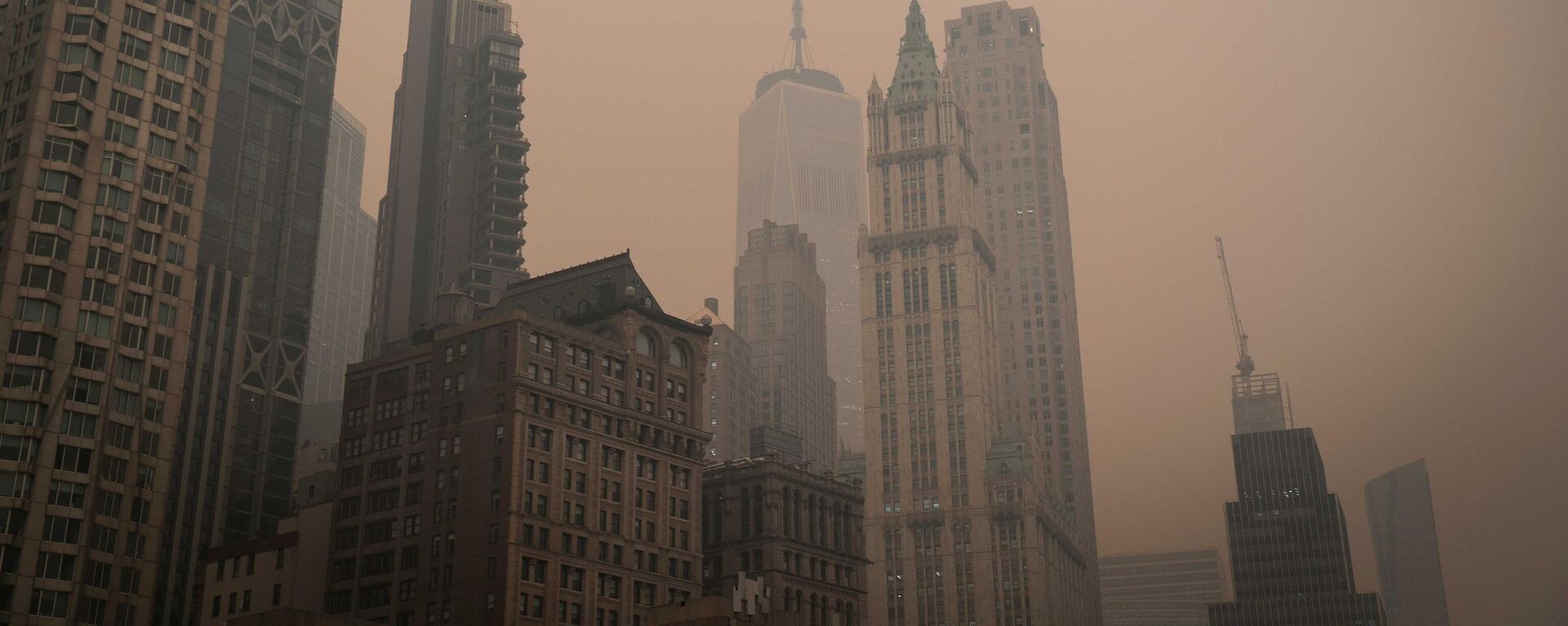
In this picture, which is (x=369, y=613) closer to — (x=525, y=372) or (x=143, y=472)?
(x=525, y=372)

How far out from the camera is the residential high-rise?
139m

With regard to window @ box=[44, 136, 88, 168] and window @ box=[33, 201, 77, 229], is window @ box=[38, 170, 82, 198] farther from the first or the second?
window @ box=[33, 201, 77, 229]

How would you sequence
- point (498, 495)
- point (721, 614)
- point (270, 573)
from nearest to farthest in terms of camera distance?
1. point (721, 614)
2. point (498, 495)
3. point (270, 573)

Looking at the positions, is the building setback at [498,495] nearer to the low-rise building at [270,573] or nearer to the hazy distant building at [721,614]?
the low-rise building at [270,573]

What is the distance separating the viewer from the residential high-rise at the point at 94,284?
456 feet

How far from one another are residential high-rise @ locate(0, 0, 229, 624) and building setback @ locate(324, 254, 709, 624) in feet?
130

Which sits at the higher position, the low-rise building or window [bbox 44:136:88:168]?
window [bbox 44:136:88:168]

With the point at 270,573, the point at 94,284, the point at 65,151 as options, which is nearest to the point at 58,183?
the point at 65,151

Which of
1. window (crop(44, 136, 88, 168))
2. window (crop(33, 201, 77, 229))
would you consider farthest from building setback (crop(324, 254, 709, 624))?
window (crop(33, 201, 77, 229))

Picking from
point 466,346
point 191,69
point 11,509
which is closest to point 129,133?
point 191,69

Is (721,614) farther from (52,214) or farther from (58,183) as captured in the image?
(58,183)

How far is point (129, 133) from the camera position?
504ft

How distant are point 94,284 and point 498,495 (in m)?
50.1

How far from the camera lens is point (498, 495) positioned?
603 ft
